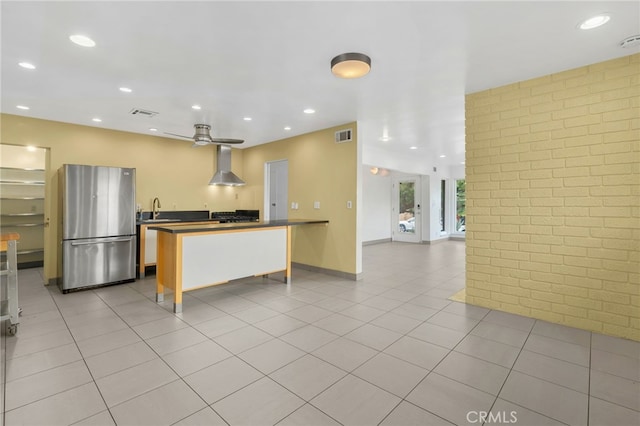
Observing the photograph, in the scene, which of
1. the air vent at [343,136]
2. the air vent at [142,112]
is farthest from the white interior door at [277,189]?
the air vent at [142,112]

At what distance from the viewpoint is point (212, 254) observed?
378 centimetres

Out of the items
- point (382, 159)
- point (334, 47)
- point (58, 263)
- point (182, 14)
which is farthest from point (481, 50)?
point (58, 263)

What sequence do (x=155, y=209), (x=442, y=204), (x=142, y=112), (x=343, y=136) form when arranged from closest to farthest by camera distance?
(x=142, y=112) → (x=343, y=136) → (x=155, y=209) → (x=442, y=204)

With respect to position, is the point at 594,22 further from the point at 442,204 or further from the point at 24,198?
the point at 24,198

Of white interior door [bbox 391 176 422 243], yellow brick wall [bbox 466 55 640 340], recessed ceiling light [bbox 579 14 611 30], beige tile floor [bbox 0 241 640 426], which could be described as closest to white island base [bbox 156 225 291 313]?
beige tile floor [bbox 0 241 640 426]

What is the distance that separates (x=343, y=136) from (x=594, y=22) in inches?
127

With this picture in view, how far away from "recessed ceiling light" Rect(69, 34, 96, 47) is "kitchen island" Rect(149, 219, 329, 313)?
6.22ft

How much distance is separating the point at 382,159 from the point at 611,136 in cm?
517

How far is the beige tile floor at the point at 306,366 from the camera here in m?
1.75

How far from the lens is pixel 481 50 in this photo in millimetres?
2635

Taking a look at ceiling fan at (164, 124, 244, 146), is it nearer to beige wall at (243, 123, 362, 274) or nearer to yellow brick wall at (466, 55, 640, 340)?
beige wall at (243, 123, 362, 274)

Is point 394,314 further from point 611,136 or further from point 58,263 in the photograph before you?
point 58,263

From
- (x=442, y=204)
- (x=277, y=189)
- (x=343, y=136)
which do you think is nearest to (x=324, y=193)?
(x=343, y=136)

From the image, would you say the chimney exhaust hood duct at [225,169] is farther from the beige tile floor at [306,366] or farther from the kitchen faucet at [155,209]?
the beige tile floor at [306,366]
